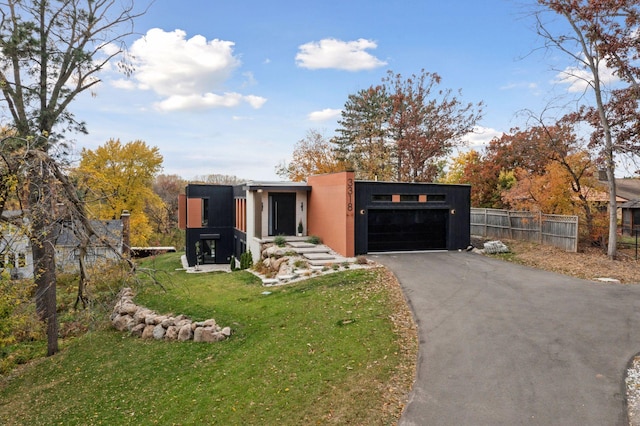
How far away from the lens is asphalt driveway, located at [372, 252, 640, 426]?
5.48 meters

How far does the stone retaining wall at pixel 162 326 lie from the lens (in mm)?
9742

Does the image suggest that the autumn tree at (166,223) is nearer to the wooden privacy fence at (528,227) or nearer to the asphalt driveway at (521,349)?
the wooden privacy fence at (528,227)

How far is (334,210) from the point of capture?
17.8 meters

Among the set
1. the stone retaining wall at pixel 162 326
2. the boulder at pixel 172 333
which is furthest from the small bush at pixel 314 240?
the boulder at pixel 172 333

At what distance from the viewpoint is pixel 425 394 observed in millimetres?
5926

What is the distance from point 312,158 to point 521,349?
1232 inches

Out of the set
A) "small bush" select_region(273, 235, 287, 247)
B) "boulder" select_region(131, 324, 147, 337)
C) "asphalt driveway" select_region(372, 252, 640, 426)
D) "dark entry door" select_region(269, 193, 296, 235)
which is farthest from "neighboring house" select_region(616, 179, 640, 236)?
"boulder" select_region(131, 324, 147, 337)

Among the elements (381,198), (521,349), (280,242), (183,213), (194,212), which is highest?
(381,198)

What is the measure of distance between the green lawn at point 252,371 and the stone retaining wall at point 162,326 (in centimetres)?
23

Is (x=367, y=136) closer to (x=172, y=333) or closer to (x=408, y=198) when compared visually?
(x=408, y=198)

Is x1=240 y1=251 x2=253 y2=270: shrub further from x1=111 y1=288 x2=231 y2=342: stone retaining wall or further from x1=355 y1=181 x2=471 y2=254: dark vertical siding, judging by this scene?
x1=111 y1=288 x2=231 y2=342: stone retaining wall

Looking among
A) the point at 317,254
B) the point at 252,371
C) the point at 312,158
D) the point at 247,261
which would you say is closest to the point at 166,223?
the point at 312,158

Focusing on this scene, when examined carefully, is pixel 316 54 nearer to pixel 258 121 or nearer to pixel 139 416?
pixel 258 121

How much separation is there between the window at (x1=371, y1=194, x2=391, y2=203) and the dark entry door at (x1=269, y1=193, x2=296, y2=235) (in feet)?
17.0
